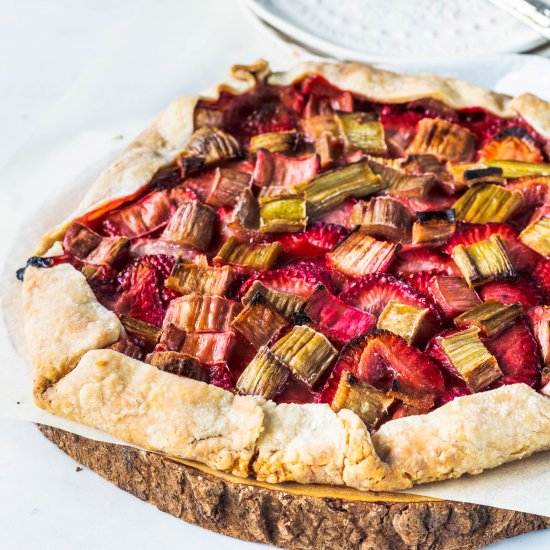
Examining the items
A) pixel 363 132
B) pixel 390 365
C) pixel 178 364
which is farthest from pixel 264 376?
pixel 363 132

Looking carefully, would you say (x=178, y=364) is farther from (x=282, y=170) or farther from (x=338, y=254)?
(x=282, y=170)

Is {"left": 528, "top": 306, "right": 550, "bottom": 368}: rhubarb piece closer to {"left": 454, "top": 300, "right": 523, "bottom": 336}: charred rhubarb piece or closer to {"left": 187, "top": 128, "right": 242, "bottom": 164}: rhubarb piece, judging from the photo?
{"left": 454, "top": 300, "right": 523, "bottom": 336}: charred rhubarb piece

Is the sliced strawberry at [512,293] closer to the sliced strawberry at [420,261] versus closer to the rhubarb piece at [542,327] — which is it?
the rhubarb piece at [542,327]

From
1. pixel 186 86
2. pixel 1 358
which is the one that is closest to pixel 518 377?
pixel 1 358

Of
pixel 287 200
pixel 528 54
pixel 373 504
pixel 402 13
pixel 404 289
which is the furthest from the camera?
pixel 402 13

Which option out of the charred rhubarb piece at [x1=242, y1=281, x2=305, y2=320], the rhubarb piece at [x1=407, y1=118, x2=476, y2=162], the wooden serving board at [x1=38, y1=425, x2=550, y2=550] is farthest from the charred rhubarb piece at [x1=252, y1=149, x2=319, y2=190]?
Answer: the wooden serving board at [x1=38, y1=425, x2=550, y2=550]

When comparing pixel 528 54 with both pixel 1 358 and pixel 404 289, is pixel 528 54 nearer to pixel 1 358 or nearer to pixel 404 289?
pixel 404 289

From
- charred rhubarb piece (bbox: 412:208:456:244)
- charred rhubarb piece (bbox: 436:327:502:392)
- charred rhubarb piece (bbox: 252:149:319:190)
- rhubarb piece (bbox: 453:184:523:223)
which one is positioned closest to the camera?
charred rhubarb piece (bbox: 436:327:502:392)
